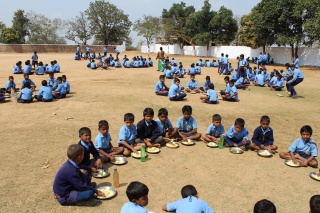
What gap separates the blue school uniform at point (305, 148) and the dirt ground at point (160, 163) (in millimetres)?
339

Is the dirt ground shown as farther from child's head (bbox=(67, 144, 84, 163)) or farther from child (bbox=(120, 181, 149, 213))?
child (bbox=(120, 181, 149, 213))

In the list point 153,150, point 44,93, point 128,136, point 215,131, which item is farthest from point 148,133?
point 44,93

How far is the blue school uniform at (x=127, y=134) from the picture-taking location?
20.1 ft

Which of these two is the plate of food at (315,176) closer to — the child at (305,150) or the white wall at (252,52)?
the child at (305,150)

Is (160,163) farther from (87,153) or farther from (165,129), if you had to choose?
(87,153)

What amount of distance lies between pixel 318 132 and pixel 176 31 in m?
41.0

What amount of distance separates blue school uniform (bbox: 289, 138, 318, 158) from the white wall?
2685 centimetres

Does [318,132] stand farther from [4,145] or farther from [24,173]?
[4,145]

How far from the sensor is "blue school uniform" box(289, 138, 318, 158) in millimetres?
5785

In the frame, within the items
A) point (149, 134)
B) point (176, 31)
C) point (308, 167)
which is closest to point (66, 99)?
point (149, 134)

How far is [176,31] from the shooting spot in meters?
46.7

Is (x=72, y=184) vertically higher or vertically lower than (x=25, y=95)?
lower

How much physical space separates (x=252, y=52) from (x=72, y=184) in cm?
3757

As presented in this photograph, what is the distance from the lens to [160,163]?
579 centimetres
